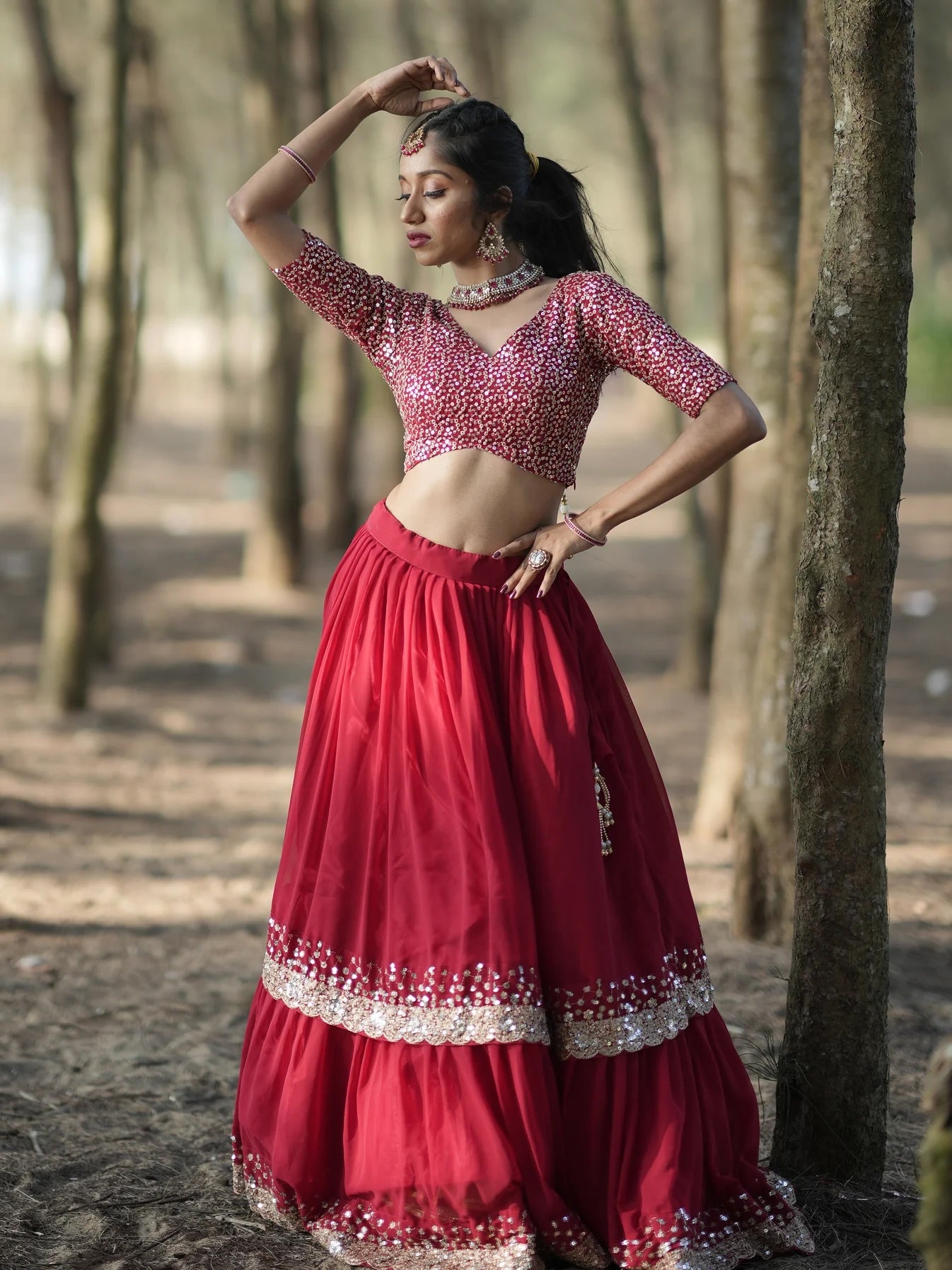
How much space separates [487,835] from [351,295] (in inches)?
43.7

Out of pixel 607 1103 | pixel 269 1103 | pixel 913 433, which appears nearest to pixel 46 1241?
pixel 269 1103

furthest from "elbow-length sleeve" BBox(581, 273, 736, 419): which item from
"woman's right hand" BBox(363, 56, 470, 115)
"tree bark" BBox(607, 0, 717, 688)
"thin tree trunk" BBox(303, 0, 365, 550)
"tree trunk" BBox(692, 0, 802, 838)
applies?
"thin tree trunk" BBox(303, 0, 365, 550)

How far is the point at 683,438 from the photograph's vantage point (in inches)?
103

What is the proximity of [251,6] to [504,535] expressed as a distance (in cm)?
988

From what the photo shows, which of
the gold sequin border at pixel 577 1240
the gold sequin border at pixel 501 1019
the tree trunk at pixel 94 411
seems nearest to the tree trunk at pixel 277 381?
the tree trunk at pixel 94 411

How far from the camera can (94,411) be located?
24.7 feet

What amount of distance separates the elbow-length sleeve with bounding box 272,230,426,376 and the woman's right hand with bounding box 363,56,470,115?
316mm

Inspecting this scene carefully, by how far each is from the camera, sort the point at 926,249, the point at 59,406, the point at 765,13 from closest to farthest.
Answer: the point at 765,13 → the point at 59,406 → the point at 926,249

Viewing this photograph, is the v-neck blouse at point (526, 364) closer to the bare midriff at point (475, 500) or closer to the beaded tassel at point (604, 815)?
the bare midriff at point (475, 500)

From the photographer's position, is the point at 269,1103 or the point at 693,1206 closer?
the point at 693,1206

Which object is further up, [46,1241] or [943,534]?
[943,534]

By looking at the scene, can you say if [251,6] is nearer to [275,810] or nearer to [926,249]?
[275,810]

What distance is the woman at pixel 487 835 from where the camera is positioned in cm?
257

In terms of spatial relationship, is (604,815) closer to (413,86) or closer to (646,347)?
(646,347)
